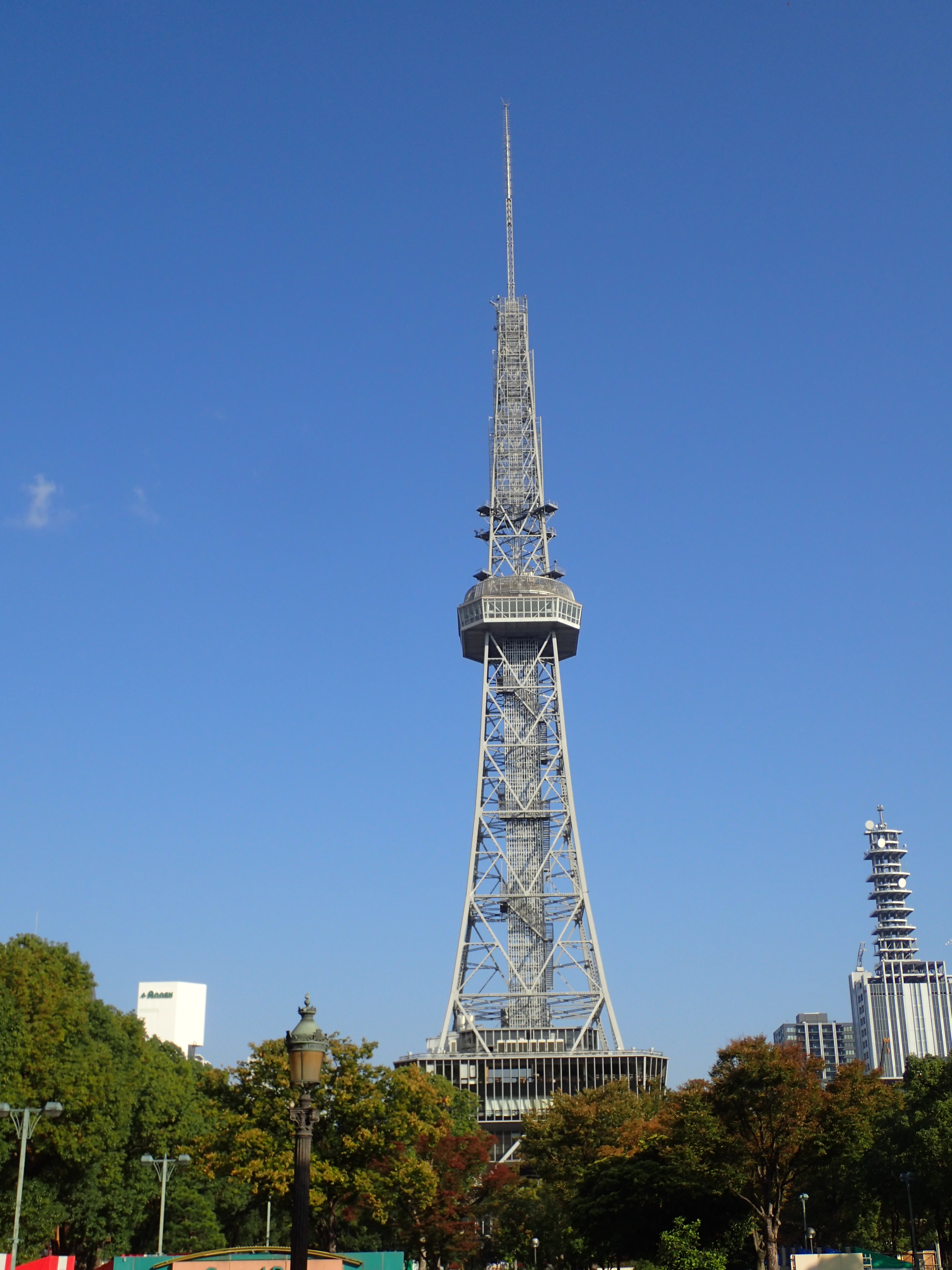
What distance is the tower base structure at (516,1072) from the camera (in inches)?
4626

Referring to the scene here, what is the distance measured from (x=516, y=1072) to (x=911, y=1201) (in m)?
62.9

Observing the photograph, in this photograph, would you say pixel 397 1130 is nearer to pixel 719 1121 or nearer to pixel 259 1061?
pixel 259 1061

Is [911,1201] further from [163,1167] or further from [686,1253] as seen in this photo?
[163,1167]

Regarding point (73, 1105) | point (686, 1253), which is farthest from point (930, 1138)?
point (73, 1105)

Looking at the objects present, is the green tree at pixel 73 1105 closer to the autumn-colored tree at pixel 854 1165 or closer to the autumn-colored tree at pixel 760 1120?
the autumn-colored tree at pixel 760 1120

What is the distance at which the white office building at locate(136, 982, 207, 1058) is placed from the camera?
624 ft

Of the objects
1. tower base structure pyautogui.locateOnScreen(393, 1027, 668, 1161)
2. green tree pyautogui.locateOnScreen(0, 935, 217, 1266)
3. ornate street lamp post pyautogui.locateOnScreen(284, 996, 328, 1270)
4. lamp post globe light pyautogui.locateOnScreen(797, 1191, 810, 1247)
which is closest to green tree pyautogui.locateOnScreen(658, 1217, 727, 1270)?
lamp post globe light pyautogui.locateOnScreen(797, 1191, 810, 1247)

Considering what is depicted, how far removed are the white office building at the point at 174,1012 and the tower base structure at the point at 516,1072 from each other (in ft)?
264

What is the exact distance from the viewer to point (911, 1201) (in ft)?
195

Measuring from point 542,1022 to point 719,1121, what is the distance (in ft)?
249

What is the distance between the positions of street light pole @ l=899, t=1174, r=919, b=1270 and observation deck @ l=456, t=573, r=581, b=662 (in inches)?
3321

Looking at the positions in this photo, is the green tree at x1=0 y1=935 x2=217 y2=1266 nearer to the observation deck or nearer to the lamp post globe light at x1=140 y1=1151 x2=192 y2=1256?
the lamp post globe light at x1=140 y1=1151 x2=192 y2=1256

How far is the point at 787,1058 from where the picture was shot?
50.9 meters

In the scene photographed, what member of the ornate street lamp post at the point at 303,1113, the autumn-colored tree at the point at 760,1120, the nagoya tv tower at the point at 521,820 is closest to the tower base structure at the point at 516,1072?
the nagoya tv tower at the point at 521,820
